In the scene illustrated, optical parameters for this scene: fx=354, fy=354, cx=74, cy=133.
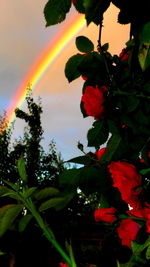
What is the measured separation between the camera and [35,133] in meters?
21.5

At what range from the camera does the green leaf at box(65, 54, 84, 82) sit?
1188 millimetres

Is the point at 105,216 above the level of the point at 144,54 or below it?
below

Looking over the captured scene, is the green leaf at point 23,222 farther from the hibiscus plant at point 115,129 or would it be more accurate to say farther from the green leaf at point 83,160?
the green leaf at point 83,160

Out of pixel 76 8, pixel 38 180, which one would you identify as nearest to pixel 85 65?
pixel 76 8

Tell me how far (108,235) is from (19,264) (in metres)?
4.22

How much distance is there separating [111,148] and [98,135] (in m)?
0.10

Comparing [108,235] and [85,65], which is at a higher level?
[85,65]

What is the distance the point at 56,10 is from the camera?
38.0 inches

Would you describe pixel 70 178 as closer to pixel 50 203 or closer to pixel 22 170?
pixel 50 203

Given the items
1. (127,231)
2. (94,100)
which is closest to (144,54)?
(94,100)

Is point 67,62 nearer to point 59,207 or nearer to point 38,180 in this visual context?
point 59,207

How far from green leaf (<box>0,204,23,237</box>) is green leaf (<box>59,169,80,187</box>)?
1.27ft

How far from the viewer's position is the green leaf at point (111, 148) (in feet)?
3.38

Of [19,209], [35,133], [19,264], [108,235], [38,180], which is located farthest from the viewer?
[35,133]
